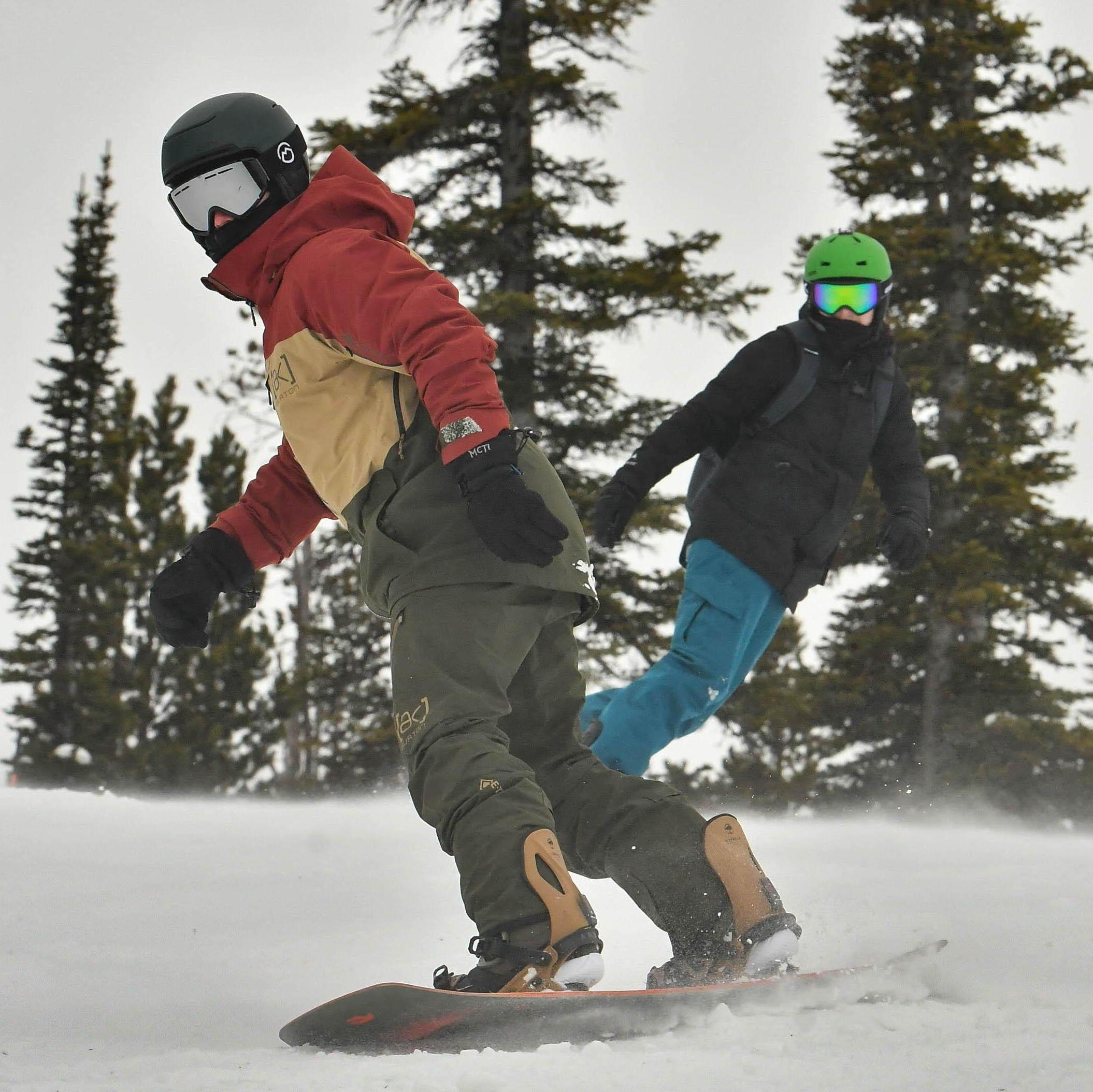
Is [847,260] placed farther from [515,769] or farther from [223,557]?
[515,769]

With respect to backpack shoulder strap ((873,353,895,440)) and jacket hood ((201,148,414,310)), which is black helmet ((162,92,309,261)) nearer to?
jacket hood ((201,148,414,310))

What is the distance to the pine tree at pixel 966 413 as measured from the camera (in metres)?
14.4

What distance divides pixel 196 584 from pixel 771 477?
6.16 ft

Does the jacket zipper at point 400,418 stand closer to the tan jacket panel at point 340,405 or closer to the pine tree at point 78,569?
the tan jacket panel at point 340,405

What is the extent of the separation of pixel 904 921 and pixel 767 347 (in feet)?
5.99

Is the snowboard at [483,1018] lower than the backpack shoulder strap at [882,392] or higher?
lower

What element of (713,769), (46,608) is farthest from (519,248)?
(46,608)

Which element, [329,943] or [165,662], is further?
[165,662]

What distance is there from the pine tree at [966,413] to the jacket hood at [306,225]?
12.4 meters

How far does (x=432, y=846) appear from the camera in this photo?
15.2 ft

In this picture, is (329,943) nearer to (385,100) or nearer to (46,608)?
(385,100)

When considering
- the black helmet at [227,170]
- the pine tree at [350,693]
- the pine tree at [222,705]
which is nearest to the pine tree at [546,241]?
the pine tree at [350,693]

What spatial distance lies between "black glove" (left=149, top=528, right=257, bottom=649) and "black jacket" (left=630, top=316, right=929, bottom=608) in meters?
1.40

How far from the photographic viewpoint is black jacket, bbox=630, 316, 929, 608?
377cm
